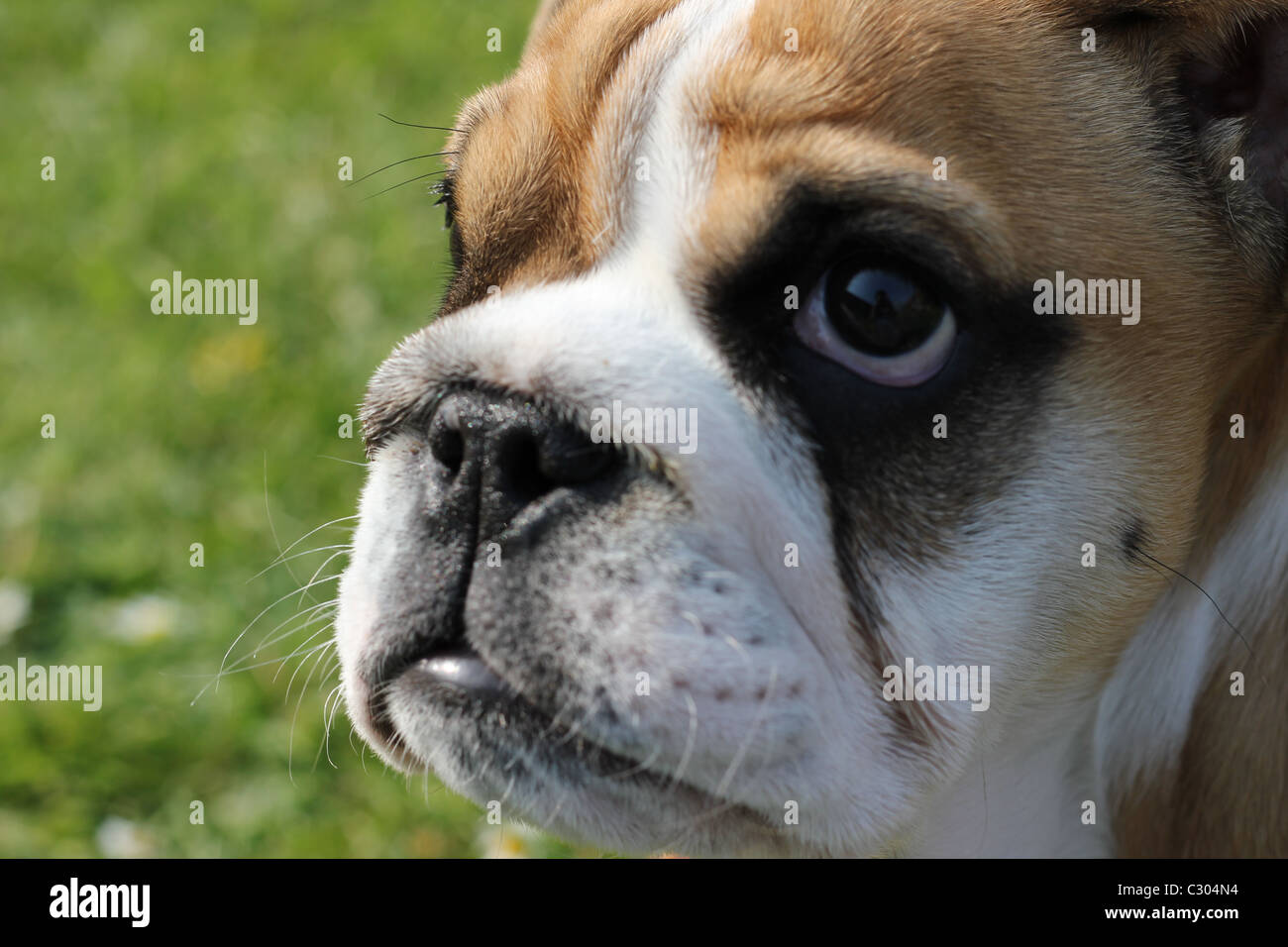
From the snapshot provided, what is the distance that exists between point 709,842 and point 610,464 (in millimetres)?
769

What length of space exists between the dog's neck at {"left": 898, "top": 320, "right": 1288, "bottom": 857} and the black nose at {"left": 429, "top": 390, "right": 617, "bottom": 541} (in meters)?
1.04

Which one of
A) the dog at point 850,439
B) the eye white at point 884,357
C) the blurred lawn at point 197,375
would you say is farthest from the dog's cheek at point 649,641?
the blurred lawn at point 197,375

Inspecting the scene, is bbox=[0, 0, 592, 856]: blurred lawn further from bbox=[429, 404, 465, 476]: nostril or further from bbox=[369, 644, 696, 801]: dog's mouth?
bbox=[429, 404, 465, 476]: nostril

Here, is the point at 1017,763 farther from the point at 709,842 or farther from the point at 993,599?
the point at 709,842

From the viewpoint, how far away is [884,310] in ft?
8.15

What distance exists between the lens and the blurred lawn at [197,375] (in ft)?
14.1

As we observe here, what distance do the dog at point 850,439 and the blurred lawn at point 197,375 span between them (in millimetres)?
1755

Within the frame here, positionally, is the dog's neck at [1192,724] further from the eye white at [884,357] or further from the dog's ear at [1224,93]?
the eye white at [884,357]

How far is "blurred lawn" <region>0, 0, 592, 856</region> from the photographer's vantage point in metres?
4.31

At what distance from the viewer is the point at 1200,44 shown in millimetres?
2650

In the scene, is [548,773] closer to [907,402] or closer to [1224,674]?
[907,402]

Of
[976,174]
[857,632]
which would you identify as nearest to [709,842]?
[857,632]

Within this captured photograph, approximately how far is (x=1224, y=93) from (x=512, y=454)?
5.18ft

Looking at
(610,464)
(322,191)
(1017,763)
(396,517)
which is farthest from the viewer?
(322,191)
